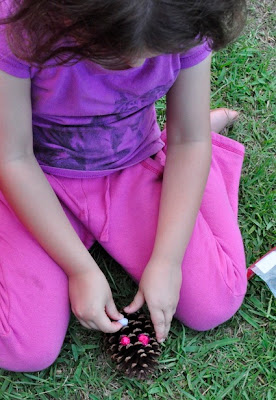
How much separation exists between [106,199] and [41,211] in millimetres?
186

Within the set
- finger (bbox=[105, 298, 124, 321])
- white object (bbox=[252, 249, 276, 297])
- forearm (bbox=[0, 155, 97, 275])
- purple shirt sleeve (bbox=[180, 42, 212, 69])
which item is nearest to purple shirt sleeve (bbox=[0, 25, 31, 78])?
forearm (bbox=[0, 155, 97, 275])

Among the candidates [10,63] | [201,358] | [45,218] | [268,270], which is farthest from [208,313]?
[10,63]

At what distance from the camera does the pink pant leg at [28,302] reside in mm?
1264

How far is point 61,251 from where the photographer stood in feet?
4.09

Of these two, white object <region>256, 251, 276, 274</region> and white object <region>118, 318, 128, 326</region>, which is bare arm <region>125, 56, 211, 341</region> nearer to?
white object <region>118, 318, 128, 326</region>

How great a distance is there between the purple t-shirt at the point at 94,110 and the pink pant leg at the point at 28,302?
183 millimetres

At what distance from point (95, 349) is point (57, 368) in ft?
0.32

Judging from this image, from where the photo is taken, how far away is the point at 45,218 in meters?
1.22

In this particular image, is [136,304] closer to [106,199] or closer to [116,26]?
[106,199]

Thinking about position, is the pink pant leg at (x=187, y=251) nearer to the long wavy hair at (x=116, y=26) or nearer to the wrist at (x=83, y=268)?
the wrist at (x=83, y=268)

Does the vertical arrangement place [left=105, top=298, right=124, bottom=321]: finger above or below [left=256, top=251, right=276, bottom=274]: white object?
above

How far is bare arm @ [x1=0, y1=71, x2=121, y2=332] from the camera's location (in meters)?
1.14

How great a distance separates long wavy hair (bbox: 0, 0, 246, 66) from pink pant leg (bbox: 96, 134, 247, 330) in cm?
52

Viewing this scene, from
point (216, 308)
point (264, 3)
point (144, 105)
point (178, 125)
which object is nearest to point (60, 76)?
point (144, 105)
